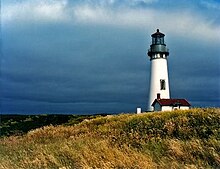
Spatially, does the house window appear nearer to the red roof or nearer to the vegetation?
→ the red roof

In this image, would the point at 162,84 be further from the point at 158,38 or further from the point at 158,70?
the point at 158,38

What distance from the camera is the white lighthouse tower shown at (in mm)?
36188

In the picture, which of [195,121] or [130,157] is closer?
[130,157]

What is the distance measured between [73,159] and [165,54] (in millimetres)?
31366

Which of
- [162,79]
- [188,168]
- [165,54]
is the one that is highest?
[165,54]

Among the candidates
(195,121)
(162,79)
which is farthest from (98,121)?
(162,79)

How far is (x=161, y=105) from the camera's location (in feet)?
113

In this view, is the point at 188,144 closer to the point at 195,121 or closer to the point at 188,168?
the point at 188,168

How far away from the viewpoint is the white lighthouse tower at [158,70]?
119ft

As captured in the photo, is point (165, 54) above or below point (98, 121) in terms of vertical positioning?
above

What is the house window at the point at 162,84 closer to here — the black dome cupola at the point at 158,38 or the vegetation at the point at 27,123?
the black dome cupola at the point at 158,38

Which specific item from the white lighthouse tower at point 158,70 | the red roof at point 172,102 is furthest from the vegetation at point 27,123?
the white lighthouse tower at point 158,70

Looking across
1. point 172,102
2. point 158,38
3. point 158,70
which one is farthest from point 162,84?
point 158,38

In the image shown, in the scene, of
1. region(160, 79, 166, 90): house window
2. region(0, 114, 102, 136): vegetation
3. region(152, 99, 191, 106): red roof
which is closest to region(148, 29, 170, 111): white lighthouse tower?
region(160, 79, 166, 90): house window
